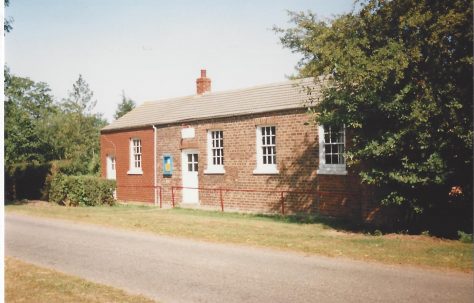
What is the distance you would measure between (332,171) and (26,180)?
19787 mm

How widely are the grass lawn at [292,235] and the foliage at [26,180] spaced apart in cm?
738

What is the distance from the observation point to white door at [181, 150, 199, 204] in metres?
20.8

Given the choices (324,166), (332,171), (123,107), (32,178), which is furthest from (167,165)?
(123,107)

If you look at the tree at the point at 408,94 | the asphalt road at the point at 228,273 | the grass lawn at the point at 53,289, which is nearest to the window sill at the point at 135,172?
the asphalt road at the point at 228,273

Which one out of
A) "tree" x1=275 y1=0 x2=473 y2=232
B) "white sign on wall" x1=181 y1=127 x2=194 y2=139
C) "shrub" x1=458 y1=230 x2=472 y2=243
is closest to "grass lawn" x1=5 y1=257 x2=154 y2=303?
"tree" x1=275 y1=0 x2=473 y2=232

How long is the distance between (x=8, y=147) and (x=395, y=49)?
3512cm

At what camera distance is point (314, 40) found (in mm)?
12430

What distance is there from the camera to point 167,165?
21703 millimetres

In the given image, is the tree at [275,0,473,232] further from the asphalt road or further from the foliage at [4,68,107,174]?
the foliage at [4,68,107,174]

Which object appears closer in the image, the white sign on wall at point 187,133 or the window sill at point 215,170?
the window sill at point 215,170

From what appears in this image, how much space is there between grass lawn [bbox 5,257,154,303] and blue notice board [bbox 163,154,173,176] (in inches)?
535

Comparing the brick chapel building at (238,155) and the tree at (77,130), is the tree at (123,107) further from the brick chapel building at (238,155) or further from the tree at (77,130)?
the brick chapel building at (238,155)

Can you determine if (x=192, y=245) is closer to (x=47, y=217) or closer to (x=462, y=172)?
(x=462, y=172)

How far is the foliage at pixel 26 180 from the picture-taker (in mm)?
25031
